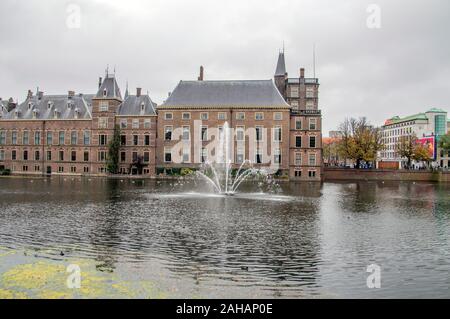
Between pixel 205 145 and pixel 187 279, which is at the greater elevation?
pixel 205 145

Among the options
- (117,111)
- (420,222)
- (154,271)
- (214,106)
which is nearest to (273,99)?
(214,106)

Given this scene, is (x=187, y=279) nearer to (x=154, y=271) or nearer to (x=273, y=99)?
(x=154, y=271)

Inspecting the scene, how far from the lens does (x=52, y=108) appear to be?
7525cm

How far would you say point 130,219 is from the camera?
74.4ft

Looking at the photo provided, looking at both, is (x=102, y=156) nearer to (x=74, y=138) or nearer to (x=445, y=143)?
(x=74, y=138)

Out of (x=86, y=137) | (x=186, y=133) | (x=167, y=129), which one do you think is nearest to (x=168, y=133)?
(x=167, y=129)

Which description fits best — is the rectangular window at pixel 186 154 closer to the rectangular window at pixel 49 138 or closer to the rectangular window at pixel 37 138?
the rectangular window at pixel 49 138

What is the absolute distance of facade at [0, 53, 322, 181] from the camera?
6781 cm

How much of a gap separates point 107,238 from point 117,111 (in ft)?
187

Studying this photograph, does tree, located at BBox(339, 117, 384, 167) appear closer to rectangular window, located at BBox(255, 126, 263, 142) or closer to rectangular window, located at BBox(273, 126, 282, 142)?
rectangular window, located at BBox(273, 126, 282, 142)

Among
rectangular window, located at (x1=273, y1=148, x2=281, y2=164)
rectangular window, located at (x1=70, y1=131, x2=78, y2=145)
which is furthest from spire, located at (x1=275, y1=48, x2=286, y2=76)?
rectangular window, located at (x1=70, y1=131, x2=78, y2=145)

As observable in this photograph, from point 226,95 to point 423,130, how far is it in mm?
78322
